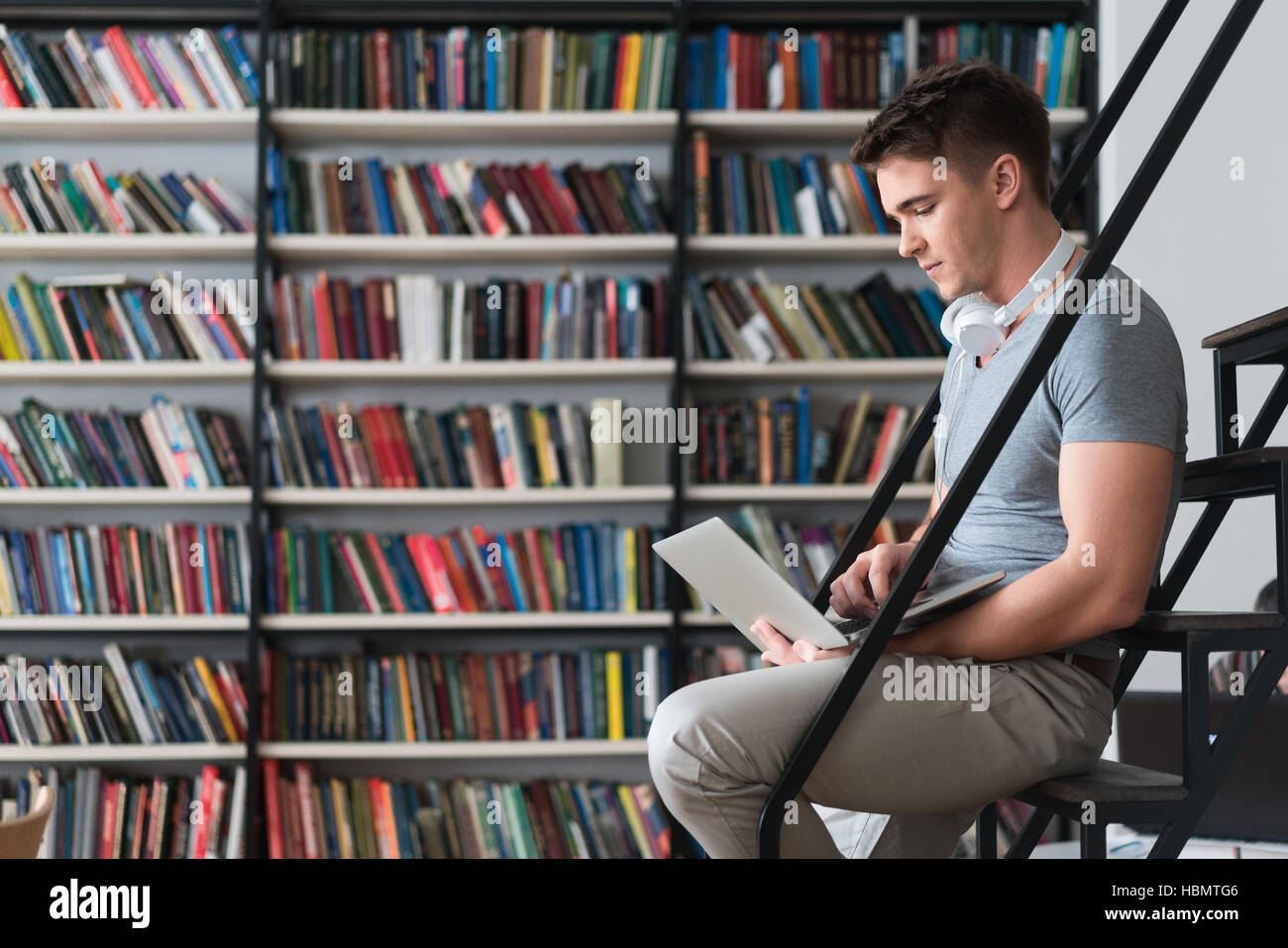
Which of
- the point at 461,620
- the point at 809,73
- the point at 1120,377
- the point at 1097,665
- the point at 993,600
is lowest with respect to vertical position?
the point at 461,620

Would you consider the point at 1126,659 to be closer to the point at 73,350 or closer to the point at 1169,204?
the point at 1169,204

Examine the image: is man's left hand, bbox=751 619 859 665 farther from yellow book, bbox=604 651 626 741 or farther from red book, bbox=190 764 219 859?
red book, bbox=190 764 219 859

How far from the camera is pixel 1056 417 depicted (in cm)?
133

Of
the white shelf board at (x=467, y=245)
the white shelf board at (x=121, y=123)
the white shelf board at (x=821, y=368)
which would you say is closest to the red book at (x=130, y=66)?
the white shelf board at (x=121, y=123)

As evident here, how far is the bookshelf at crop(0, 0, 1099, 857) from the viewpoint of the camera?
9.91 feet

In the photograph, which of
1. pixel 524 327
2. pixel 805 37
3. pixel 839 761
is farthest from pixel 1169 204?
pixel 839 761

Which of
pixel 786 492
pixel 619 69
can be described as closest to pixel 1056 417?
pixel 786 492

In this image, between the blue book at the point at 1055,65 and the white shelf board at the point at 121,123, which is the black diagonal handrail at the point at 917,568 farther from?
the white shelf board at the point at 121,123

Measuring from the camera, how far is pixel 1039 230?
146 cm

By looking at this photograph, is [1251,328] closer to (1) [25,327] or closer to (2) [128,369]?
(2) [128,369]

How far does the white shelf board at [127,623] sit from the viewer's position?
299cm

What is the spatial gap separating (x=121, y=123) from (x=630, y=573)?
1.89 meters
